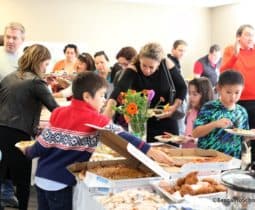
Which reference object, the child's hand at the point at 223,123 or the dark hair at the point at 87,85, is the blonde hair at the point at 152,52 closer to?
the child's hand at the point at 223,123

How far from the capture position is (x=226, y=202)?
1.17m

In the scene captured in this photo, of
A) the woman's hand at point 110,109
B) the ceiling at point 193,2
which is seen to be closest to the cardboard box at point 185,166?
the woman's hand at point 110,109

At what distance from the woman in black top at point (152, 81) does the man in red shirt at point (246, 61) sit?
29.9 inches

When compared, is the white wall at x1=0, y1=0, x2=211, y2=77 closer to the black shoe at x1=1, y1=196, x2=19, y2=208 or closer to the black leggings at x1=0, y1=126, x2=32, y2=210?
the black shoe at x1=1, y1=196, x2=19, y2=208

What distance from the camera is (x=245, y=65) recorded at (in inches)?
137

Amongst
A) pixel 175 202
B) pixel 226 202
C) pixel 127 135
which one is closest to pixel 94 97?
pixel 127 135

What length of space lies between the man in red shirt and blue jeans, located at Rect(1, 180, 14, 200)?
193cm

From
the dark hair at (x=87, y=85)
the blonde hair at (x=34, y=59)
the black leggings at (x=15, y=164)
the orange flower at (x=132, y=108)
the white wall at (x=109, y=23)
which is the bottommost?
the black leggings at (x=15, y=164)

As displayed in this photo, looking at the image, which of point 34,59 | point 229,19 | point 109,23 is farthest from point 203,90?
point 229,19

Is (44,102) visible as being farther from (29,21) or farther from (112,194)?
(29,21)

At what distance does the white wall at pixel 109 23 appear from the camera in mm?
6977

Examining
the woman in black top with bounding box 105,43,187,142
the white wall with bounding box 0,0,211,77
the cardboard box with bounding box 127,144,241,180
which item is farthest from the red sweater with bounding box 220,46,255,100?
the white wall with bounding box 0,0,211,77

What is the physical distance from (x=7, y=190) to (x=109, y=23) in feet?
16.5

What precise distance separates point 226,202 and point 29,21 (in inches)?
249
